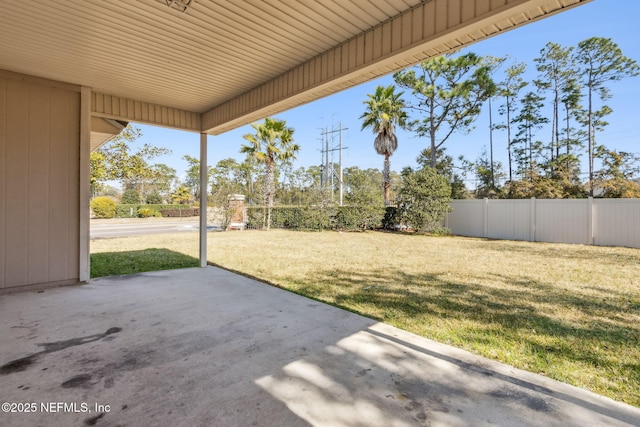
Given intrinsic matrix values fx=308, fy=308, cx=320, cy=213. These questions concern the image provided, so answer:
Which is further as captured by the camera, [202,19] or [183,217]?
[183,217]

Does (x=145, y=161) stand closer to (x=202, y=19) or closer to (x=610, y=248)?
(x=202, y=19)

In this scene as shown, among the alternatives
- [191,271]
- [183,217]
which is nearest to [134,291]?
[191,271]

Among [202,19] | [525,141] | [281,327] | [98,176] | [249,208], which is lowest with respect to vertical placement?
[281,327]

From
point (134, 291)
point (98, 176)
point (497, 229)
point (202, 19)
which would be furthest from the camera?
point (497, 229)

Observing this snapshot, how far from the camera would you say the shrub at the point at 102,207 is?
798 inches

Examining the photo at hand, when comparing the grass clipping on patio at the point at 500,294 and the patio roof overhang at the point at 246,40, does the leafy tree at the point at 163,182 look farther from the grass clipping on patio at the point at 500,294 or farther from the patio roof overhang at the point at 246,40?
the patio roof overhang at the point at 246,40

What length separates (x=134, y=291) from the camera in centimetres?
406

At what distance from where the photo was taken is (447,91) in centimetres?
1547

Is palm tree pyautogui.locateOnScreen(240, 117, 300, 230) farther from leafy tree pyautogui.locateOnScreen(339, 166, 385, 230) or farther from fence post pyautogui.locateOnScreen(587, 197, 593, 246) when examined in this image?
fence post pyautogui.locateOnScreen(587, 197, 593, 246)

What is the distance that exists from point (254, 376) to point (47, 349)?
5.64ft

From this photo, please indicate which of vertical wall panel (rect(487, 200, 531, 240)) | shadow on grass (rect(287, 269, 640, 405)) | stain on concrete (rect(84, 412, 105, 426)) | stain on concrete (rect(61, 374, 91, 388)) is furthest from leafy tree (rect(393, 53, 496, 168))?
stain on concrete (rect(84, 412, 105, 426))

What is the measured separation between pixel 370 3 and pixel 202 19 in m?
1.46

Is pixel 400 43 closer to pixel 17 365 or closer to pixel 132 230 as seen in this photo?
pixel 17 365

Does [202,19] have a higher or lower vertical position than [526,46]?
lower
